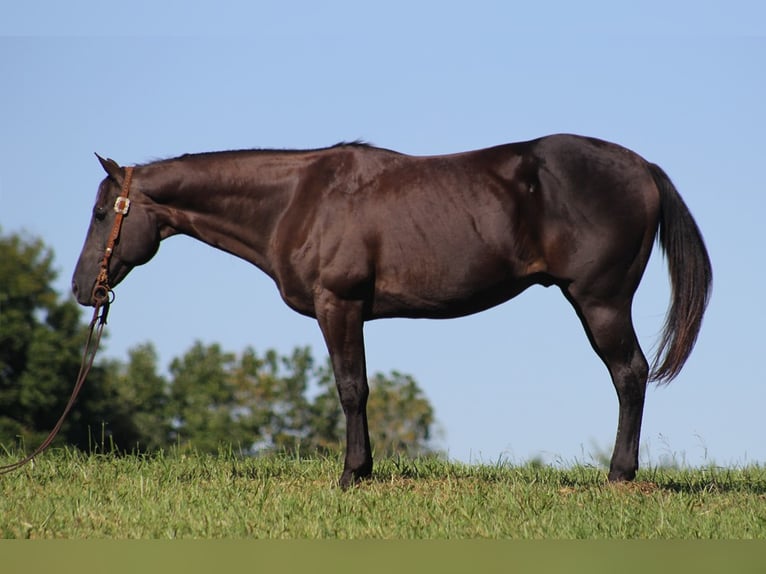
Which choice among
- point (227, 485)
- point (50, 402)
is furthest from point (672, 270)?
point (50, 402)

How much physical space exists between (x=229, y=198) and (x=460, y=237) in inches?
83.2

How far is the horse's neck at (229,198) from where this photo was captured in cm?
913

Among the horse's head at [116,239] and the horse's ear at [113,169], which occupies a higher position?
the horse's ear at [113,169]

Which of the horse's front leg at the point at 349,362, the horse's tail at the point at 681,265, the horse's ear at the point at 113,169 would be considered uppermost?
the horse's ear at the point at 113,169

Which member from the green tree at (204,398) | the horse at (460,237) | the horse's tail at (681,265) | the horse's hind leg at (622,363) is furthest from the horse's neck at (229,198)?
the green tree at (204,398)

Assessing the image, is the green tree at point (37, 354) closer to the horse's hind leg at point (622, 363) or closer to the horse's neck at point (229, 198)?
the horse's neck at point (229, 198)

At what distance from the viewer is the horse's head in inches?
364

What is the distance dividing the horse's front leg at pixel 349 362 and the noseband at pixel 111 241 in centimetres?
201

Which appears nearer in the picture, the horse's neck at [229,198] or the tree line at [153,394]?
the horse's neck at [229,198]

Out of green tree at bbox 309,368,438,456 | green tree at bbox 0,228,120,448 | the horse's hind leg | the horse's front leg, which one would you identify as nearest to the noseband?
the horse's front leg

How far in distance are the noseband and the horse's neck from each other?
20 cm

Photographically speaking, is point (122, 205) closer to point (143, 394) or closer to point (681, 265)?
point (681, 265)

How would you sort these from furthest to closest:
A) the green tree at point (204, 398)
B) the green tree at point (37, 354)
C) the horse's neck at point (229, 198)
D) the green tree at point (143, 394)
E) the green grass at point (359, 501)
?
the green tree at point (204, 398), the green tree at point (143, 394), the green tree at point (37, 354), the horse's neck at point (229, 198), the green grass at point (359, 501)

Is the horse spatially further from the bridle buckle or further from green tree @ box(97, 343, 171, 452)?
green tree @ box(97, 343, 171, 452)
